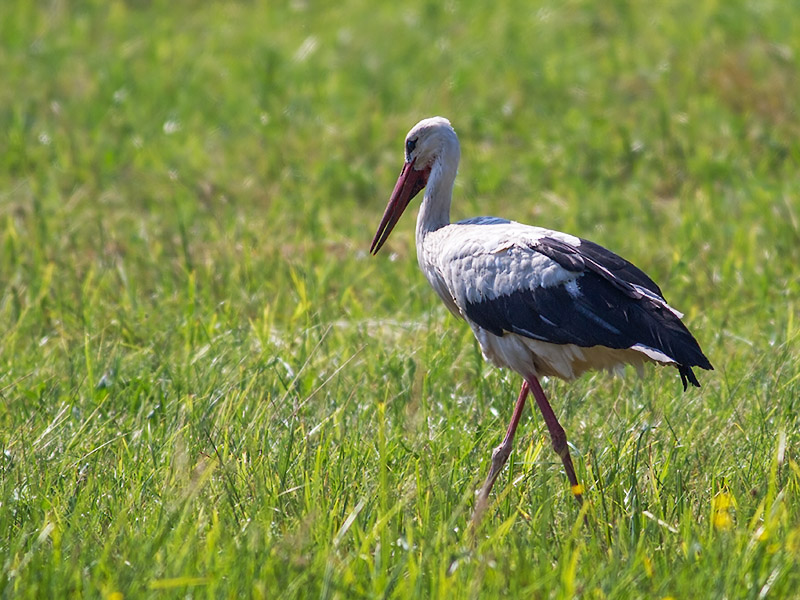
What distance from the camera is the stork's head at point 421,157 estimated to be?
15.3 feet

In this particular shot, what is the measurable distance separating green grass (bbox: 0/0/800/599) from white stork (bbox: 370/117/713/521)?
0.28 m

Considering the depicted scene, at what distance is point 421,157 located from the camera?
4.77m

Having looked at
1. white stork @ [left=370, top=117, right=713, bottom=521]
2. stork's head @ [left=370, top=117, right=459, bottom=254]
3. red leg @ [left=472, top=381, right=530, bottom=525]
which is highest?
stork's head @ [left=370, top=117, right=459, bottom=254]

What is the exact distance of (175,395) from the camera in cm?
455

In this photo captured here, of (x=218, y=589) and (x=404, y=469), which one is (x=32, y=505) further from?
(x=404, y=469)

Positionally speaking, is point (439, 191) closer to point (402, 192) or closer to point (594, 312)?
point (402, 192)


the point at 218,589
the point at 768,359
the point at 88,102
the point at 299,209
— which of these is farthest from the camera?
the point at 88,102

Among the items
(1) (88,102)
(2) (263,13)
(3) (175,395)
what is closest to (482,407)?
(3) (175,395)

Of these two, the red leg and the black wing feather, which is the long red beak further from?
the red leg

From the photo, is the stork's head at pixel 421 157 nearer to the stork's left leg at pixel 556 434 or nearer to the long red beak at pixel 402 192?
the long red beak at pixel 402 192

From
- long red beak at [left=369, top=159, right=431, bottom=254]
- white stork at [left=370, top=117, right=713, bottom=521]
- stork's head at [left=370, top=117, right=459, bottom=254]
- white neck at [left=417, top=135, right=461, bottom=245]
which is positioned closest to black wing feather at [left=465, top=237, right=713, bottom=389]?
white stork at [left=370, top=117, right=713, bottom=521]

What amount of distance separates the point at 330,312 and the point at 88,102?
4.46m

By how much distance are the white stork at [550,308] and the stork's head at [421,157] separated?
0.38 metres

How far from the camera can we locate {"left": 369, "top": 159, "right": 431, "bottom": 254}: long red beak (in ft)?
15.9
